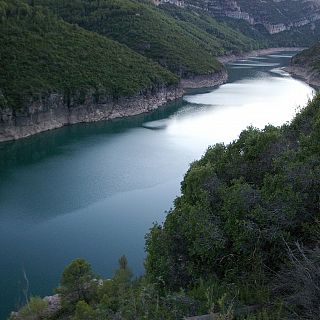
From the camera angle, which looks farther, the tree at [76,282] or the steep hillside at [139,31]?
the steep hillside at [139,31]

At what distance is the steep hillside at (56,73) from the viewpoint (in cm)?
5012

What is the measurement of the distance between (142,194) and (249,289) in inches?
968

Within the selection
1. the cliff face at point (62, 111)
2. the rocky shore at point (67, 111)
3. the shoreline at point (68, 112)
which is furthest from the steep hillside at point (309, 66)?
the cliff face at point (62, 111)

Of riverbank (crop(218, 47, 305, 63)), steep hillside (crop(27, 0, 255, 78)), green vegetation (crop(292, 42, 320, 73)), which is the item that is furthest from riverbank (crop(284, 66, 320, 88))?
riverbank (crop(218, 47, 305, 63))

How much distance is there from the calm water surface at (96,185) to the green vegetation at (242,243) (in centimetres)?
767

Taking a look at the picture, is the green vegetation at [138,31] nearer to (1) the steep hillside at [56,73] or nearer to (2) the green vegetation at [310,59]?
(1) the steep hillside at [56,73]

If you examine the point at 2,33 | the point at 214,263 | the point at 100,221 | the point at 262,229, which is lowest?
the point at 100,221

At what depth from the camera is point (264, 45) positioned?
16638 centimetres

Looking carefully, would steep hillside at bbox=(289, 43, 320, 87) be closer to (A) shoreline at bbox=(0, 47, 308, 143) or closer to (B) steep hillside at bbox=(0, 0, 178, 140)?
(A) shoreline at bbox=(0, 47, 308, 143)

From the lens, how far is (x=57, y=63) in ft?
189

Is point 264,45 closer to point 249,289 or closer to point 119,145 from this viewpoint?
point 119,145

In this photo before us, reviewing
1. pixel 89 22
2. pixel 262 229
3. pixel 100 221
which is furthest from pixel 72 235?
pixel 89 22

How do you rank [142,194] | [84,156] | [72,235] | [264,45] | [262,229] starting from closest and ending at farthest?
[262,229] < [72,235] < [142,194] < [84,156] < [264,45]

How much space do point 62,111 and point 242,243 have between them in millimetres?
44887
